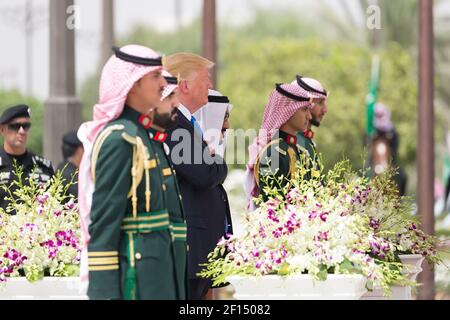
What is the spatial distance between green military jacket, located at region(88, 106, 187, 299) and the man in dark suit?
1.46 m

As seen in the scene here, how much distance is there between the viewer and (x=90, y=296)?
6.23 meters

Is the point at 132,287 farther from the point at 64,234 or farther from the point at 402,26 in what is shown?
the point at 402,26

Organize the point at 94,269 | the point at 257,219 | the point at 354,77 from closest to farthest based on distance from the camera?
the point at 94,269 → the point at 257,219 → the point at 354,77

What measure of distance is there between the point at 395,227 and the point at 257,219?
118 centimetres

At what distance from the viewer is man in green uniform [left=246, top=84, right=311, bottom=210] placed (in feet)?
29.7

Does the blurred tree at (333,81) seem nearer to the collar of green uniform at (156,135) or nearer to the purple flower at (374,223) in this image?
the purple flower at (374,223)

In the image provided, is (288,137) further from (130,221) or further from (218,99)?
(130,221)

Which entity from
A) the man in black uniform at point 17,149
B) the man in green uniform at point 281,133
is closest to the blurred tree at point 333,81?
the man in black uniform at point 17,149

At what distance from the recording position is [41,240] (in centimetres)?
759

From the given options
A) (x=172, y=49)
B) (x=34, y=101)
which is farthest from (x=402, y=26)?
(x=172, y=49)

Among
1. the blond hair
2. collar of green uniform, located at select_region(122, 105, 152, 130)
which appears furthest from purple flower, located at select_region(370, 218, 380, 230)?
collar of green uniform, located at select_region(122, 105, 152, 130)

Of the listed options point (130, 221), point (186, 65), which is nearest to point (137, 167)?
point (130, 221)

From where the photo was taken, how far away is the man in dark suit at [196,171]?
8086mm
